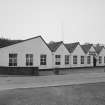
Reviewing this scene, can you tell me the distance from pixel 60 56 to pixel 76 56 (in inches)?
189

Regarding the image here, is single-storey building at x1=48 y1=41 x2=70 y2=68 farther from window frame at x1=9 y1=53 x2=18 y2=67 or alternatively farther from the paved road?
the paved road

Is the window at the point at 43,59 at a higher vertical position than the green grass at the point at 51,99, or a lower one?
higher

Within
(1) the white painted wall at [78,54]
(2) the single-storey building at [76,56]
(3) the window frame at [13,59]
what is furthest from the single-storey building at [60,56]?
(3) the window frame at [13,59]

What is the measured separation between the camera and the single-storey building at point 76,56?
35250 mm

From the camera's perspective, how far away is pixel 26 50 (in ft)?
93.9

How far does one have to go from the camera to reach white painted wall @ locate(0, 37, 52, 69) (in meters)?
27.4

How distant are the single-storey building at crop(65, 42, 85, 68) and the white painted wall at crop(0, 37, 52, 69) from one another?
22.4 ft

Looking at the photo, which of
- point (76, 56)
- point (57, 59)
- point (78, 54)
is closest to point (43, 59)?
point (57, 59)

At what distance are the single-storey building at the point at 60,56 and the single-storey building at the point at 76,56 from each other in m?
1.18

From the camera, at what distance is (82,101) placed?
1062 cm

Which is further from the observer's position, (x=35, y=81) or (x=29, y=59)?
(x=29, y=59)

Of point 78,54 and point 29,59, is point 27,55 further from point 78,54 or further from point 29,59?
point 78,54

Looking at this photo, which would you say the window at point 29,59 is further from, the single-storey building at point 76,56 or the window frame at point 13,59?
the single-storey building at point 76,56

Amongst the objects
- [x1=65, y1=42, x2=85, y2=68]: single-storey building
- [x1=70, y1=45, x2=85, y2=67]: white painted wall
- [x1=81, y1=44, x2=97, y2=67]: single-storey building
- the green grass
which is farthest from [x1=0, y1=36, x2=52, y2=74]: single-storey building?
the green grass
